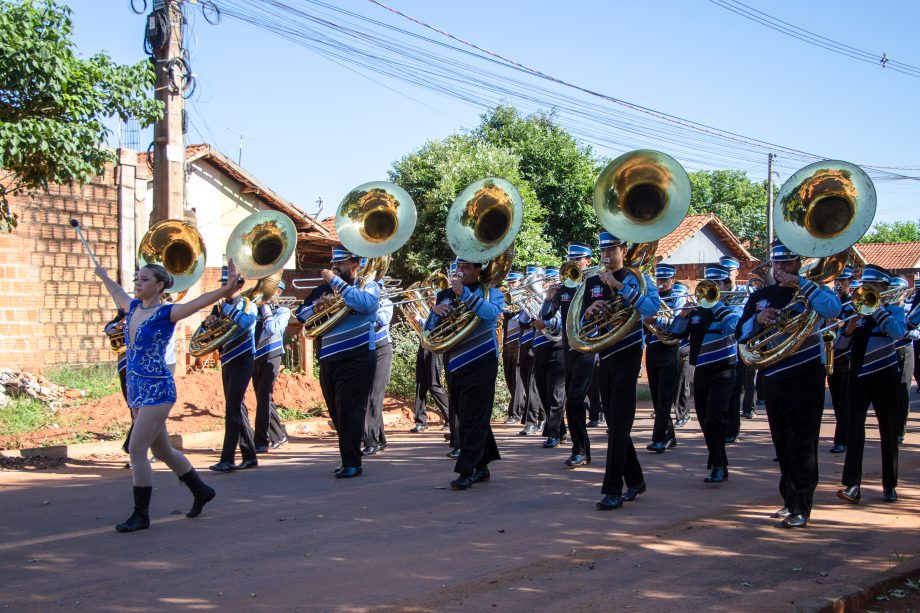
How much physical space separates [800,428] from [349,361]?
4170 mm

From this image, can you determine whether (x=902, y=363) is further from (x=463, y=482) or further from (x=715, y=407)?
(x=463, y=482)

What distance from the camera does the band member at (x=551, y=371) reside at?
1094cm

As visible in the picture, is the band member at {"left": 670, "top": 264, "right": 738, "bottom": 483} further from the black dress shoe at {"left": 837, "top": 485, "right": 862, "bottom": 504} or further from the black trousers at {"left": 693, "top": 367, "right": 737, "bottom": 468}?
the black dress shoe at {"left": 837, "top": 485, "right": 862, "bottom": 504}

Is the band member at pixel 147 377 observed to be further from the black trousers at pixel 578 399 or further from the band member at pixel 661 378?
the band member at pixel 661 378

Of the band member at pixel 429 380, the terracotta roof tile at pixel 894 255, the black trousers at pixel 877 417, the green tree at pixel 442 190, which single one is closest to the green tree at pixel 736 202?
the terracotta roof tile at pixel 894 255

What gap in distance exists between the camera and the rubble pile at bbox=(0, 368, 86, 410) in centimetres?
1334

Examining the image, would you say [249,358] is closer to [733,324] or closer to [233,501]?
[233,501]

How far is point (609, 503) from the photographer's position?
7.17 metres

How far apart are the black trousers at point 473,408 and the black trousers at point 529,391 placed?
4.37m

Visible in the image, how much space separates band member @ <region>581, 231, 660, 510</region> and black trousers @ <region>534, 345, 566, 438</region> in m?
3.34

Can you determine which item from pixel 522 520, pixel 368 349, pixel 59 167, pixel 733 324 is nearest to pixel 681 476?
pixel 733 324

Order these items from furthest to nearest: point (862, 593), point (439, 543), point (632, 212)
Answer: point (632, 212) < point (439, 543) < point (862, 593)

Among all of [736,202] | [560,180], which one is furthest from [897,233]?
[560,180]

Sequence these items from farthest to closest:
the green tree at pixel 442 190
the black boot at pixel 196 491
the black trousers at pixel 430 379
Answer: the green tree at pixel 442 190 → the black trousers at pixel 430 379 → the black boot at pixel 196 491
